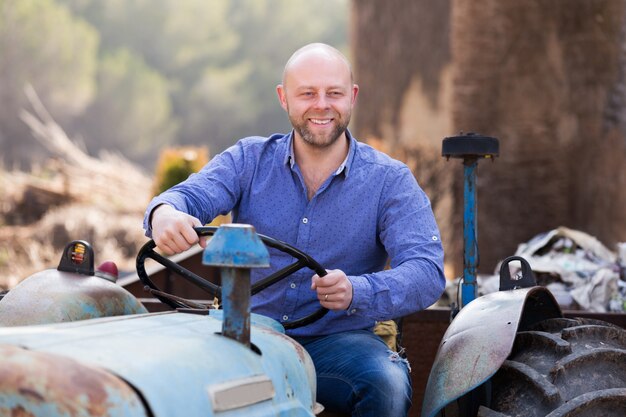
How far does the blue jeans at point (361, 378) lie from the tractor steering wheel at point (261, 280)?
0.13 metres

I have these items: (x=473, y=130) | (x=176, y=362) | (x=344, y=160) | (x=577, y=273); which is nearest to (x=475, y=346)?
(x=344, y=160)

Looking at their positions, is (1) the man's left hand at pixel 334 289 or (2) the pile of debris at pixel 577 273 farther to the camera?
(2) the pile of debris at pixel 577 273

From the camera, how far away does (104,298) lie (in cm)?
305

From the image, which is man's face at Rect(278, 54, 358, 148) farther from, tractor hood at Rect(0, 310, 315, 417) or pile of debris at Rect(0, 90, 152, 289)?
pile of debris at Rect(0, 90, 152, 289)

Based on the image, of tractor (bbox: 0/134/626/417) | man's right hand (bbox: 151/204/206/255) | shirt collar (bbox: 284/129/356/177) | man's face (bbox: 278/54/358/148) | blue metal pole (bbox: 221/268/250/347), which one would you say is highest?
man's face (bbox: 278/54/358/148)

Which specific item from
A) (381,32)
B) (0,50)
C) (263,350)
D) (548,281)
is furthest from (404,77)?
(0,50)

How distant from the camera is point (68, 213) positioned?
13.8 meters

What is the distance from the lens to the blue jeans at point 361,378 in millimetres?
2914

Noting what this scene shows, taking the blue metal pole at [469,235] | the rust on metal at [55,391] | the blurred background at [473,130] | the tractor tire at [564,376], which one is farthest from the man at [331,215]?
the blurred background at [473,130]

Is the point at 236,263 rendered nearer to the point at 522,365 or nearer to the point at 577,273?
the point at 522,365

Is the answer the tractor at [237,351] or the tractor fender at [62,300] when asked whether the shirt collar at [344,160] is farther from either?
the tractor fender at [62,300]

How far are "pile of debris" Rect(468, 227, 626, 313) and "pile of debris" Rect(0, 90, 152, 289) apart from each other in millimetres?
8615

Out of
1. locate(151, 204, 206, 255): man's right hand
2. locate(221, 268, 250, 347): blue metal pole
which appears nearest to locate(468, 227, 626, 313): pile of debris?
locate(151, 204, 206, 255): man's right hand

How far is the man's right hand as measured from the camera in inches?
113
